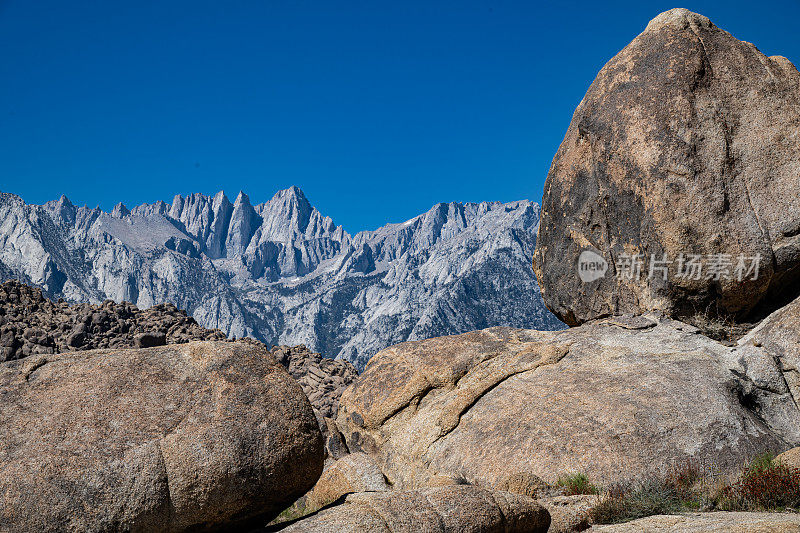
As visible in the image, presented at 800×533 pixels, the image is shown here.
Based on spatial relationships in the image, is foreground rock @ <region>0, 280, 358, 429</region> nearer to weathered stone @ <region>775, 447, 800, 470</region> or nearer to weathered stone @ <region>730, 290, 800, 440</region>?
weathered stone @ <region>730, 290, 800, 440</region>

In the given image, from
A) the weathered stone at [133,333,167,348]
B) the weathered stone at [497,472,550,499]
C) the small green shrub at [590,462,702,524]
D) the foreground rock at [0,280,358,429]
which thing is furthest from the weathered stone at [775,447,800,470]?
the weathered stone at [133,333,167,348]

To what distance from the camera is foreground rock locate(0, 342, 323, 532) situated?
7.28 m

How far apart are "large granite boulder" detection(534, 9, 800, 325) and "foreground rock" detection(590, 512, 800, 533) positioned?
28.9ft

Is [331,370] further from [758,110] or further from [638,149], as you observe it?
[758,110]

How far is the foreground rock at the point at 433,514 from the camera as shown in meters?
7.81

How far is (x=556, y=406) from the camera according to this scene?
1347 cm

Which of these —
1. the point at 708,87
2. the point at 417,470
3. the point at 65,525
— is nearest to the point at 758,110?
the point at 708,87

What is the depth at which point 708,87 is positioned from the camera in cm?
1717

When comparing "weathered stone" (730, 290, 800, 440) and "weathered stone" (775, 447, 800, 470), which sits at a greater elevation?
"weathered stone" (730, 290, 800, 440)

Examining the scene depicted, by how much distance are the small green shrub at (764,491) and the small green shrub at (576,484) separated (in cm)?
207

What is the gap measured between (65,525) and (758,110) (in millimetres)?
18271

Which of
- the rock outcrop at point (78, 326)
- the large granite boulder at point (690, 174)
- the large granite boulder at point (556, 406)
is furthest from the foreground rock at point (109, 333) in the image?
the large granite boulder at point (690, 174)

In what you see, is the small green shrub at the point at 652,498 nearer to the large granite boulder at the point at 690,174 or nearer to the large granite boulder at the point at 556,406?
the large granite boulder at the point at 556,406

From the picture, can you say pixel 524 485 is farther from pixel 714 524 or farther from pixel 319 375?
pixel 319 375
